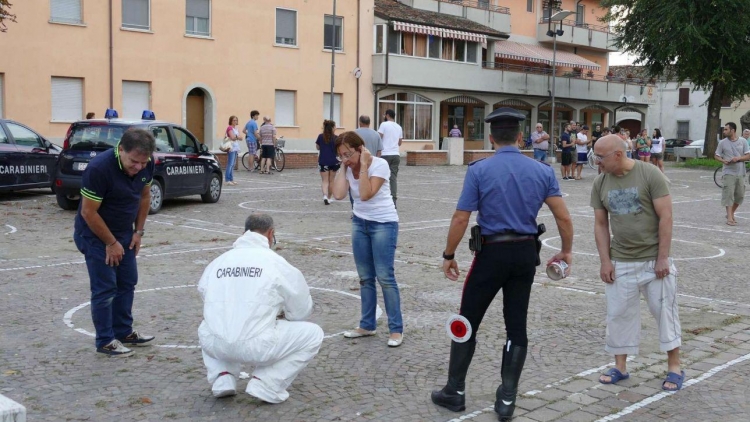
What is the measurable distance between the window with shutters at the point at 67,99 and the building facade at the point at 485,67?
14641 millimetres

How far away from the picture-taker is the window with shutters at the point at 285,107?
38500 millimetres

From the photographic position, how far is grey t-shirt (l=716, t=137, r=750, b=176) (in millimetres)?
16359

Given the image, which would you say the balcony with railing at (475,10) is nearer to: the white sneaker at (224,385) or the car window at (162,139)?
the car window at (162,139)

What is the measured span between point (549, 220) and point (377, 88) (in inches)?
1032

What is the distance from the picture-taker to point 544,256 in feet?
40.4

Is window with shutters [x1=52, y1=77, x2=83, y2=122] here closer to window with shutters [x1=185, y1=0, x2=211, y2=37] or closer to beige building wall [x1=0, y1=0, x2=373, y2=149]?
beige building wall [x1=0, y1=0, x2=373, y2=149]

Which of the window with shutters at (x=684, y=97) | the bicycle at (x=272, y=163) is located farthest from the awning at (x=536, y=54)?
the window with shutters at (x=684, y=97)

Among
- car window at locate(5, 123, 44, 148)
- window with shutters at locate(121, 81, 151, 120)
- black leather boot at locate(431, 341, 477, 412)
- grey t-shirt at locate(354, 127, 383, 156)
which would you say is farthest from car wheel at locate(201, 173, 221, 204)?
window with shutters at locate(121, 81, 151, 120)

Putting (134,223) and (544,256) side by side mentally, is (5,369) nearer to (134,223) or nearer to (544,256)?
(134,223)

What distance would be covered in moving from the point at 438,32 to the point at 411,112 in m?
4.00

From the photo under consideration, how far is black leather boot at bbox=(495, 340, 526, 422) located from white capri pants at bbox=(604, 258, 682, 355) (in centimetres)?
102

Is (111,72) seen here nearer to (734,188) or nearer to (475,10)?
(734,188)

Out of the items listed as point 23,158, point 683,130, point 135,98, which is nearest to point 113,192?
point 23,158

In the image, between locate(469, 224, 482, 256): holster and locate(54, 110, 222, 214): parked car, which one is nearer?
locate(469, 224, 482, 256): holster
